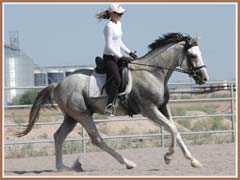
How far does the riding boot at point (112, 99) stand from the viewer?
888 centimetres

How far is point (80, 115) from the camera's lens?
9.16 m

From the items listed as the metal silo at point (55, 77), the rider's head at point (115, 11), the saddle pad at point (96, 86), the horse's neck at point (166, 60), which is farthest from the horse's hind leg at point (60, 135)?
the metal silo at point (55, 77)

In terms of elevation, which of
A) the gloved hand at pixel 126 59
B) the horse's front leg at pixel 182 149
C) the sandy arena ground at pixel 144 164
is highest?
the gloved hand at pixel 126 59

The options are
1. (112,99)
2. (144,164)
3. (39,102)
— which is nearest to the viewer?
(112,99)

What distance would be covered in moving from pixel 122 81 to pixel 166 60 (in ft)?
2.41

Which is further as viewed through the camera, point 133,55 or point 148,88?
point 133,55

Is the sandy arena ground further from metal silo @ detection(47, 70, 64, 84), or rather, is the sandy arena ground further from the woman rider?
metal silo @ detection(47, 70, 64, 84)

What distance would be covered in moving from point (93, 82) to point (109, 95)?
307 mm

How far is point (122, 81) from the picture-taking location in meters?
8.84

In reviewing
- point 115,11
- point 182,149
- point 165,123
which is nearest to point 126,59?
point 115,11

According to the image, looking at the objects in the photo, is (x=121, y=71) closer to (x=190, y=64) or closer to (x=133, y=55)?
(x=133, y=55)

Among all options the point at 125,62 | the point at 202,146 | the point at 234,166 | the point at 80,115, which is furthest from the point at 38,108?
the point at 202,146

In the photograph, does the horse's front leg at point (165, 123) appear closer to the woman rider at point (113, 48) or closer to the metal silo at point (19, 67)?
the woman rider at point (113, 48)

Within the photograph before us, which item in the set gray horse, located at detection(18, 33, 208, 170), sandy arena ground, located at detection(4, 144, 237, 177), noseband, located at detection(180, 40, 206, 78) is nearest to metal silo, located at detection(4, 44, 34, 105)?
sandy arena ground, located at detection(4, 144, 237, 177)
